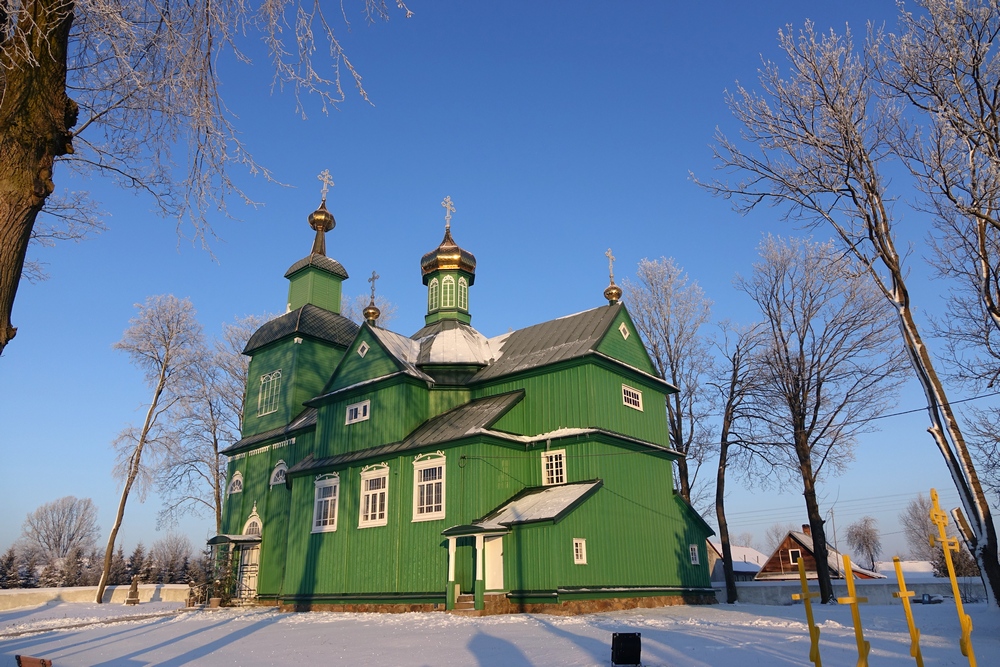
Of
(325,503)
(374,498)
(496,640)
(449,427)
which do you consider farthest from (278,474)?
(496,640)

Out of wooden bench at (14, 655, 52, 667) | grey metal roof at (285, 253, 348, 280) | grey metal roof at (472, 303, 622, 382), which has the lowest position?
wooden bench at (14, 655, 52, 667)

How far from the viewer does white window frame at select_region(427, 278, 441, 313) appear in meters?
26.4

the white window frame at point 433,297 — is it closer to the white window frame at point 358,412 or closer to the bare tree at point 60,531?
the white window frame at point 358,412

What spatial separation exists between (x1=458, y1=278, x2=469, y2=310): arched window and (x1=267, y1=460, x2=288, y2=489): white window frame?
8.58 m

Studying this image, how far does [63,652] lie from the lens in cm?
1243

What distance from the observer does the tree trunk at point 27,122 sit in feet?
16.6

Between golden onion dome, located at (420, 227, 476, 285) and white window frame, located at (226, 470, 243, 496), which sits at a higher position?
golden onion dome, located at (420, 227, 476, 285)

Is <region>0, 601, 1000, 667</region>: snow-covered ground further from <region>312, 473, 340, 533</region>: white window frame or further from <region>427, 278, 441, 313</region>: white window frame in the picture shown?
<region>427, 278, 441, 313</region>: white window frame

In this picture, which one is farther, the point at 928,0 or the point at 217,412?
the point at 217,412

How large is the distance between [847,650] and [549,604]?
27.4 ft

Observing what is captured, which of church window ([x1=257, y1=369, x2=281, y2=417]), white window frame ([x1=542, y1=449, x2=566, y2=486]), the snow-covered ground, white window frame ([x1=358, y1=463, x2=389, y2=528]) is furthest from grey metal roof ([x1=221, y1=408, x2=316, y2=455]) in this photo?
white window frame ([x1=542, y1=449, x2=566, y2=486])

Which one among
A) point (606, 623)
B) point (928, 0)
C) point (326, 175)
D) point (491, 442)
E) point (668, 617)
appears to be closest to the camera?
point (928, 0)

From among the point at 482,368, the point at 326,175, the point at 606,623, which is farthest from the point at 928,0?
the point at 326,175

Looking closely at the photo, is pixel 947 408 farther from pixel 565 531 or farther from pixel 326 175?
pixel 326 175
